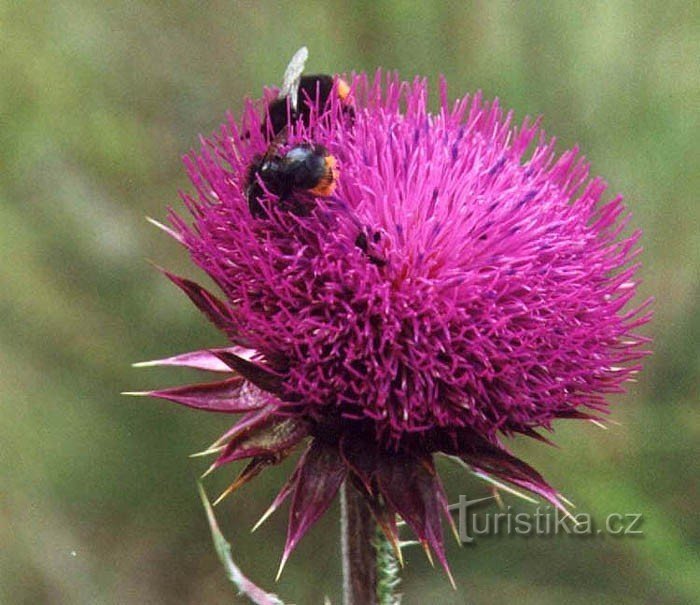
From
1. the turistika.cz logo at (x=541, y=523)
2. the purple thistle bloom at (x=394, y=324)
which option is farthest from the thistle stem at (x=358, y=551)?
the turistika.cz logo at (x=541, y=523)

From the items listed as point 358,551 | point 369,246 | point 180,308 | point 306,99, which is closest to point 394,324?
point 369,246

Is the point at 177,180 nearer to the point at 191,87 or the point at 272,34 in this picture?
the point at 191,87

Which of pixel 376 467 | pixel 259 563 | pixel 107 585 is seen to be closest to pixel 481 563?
pixel 259 563

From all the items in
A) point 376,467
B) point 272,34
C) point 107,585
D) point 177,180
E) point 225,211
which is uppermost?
point 272,34

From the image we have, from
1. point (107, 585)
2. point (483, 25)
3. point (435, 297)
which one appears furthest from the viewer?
point (483, 25)

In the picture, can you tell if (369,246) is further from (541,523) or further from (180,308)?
(541,523)

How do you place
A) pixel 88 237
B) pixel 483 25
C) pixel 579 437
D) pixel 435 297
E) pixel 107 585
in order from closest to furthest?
1. pixel 435 297
2. pixel 107 585
3. pixel 88 237
4. pixel 579 437
5. pixel 483 25

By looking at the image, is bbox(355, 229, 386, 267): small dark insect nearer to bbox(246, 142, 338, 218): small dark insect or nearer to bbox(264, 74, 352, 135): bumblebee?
bbox(246, 142, 338, 218): small dark insect
